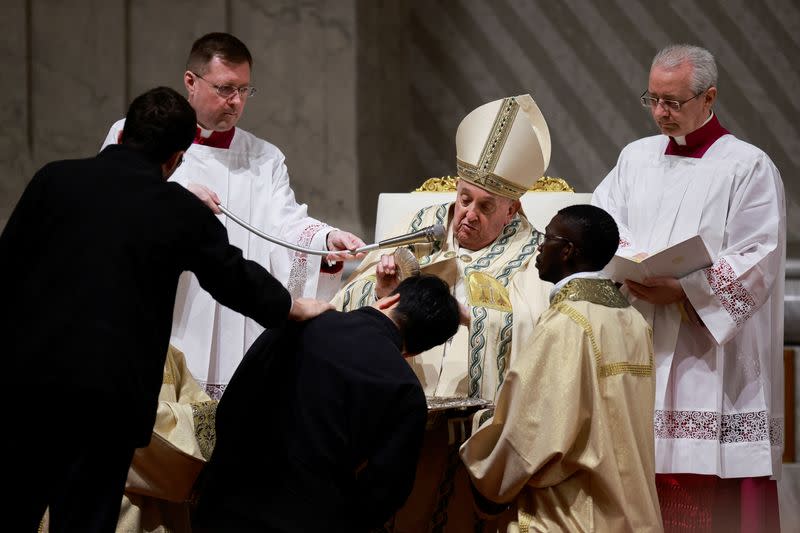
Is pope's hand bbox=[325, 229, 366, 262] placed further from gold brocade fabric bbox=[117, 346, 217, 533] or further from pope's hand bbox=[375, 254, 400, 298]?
gold brocade fabric bbox=[117, 346, 217, 533]

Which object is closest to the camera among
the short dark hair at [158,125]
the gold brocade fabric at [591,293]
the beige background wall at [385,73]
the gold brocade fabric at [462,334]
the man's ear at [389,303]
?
the short dark hair at [158,125]

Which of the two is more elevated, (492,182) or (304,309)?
(492,182)

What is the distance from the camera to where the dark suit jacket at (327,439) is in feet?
9.48

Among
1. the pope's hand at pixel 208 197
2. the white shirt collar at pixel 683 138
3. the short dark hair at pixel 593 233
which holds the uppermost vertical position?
the white shirt collar at pixel 683 138

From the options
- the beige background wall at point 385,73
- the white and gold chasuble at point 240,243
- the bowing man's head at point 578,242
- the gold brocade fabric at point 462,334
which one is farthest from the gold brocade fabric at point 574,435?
the beige background wall at point 385,73

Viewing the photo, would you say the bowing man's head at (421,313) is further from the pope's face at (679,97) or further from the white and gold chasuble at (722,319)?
the pope's face at (679,97)

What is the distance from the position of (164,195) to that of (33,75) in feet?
11.9

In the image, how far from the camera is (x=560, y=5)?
6.66 metres

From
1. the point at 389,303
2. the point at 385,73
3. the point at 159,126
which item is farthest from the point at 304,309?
the point at 385,73

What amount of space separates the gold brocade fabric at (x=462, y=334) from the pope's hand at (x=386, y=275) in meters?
0.13

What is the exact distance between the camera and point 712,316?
3965 mm

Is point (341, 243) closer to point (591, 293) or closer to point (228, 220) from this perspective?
point (228, 220)

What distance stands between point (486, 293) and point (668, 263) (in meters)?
0.58

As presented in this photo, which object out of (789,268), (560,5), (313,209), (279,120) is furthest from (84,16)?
(789,268)
